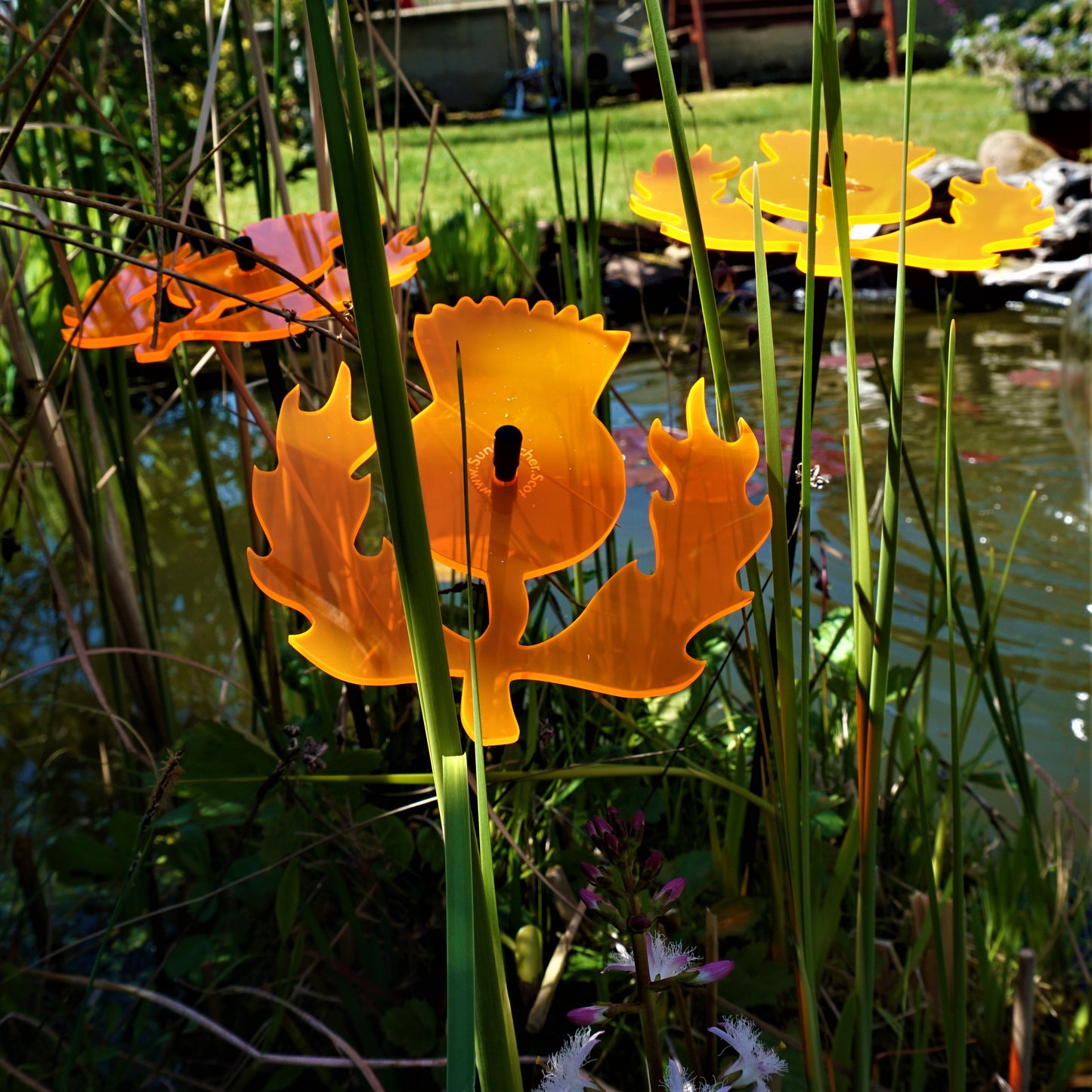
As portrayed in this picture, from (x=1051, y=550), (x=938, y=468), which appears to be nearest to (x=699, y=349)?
(x=938, y=468)

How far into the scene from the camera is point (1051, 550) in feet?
7.63

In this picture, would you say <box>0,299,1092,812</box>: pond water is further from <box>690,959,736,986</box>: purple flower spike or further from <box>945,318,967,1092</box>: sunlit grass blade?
<box>690,959,736,986</box>: purple flower spike

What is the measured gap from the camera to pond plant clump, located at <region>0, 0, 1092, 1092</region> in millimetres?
460

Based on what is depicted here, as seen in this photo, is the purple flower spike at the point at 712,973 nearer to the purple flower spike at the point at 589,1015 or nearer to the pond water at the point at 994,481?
the purple flower spike at the point at 589,1015

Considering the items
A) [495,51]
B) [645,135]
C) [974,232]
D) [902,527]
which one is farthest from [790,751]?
[495,51]

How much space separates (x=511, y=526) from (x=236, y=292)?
0.30 m

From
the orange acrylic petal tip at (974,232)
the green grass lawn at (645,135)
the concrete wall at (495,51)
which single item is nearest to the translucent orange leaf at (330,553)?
the orange acrylic petal tip at (974,232)

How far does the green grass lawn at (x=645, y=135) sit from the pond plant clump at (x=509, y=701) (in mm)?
3173

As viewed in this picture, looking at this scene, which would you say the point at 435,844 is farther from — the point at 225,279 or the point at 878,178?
the point at 878,178

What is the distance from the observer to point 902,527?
2348mm

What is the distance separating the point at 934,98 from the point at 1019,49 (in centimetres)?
175

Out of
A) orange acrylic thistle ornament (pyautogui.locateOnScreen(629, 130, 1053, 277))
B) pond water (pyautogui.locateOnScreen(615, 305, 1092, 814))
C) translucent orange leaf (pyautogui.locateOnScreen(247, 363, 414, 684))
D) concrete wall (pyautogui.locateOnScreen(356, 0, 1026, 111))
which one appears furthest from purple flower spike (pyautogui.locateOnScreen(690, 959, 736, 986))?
concrete wall (pyautogui.locateOnScreen(356, 0, 1026, 111))

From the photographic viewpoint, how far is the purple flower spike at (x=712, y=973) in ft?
1.46

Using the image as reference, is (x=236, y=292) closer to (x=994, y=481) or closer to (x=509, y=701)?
(x=509, y=701)
